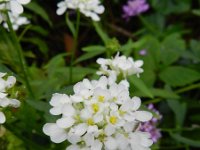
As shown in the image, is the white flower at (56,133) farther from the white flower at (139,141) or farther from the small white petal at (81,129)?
the white flower at (139,141)

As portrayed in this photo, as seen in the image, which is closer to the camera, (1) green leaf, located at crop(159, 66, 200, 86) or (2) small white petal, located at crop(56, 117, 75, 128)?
(2) small white petal, located at crop(56, 117, 75, 128)

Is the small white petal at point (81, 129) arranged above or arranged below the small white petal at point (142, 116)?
below

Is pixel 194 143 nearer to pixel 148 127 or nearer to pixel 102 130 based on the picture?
pixel 148 127

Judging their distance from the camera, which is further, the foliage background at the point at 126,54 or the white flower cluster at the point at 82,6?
the white flower cluster at the point at 82,6

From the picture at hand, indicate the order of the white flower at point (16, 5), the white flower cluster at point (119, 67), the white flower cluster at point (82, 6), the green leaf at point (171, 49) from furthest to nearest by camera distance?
the green leaf at point (171, 49)
the white flower cluster at point (82, 6)
the white flower cluster at point (119, 67)
the white flower at point (16, 5)

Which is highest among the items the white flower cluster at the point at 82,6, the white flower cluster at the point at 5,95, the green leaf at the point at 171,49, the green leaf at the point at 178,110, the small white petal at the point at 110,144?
the green leaf at the point at 171,49

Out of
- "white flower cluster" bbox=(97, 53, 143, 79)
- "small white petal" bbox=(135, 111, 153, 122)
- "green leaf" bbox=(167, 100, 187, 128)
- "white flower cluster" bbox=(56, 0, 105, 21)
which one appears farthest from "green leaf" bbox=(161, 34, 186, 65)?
"small white petal" bbox=(135, 111, 153, 122)

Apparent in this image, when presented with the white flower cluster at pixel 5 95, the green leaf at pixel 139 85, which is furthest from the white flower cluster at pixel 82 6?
the white flower cluster at pixel 5 95

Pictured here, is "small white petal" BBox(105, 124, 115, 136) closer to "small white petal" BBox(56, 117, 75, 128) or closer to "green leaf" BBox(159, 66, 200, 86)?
"small white petal" BBox(56, 117, 75, 128)

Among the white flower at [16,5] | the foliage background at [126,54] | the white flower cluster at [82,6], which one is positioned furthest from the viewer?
the white flower cluster at [82,6]
